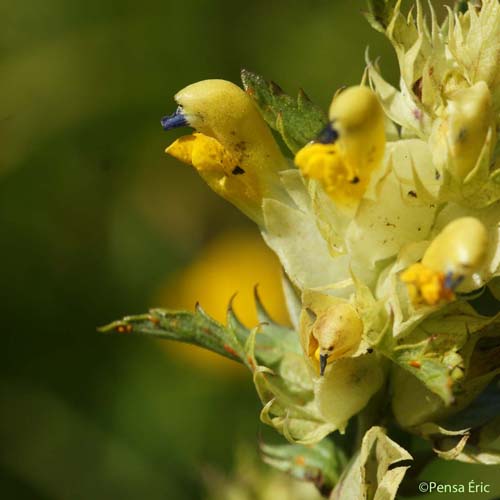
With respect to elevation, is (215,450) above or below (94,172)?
below

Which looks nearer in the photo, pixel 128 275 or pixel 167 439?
pixel 167 439

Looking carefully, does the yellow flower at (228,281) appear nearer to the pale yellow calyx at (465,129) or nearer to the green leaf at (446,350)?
the green leaf at (446,350)

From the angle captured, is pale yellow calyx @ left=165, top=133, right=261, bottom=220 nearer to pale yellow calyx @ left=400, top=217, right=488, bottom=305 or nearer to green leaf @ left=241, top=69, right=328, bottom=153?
green leaf @ left=241, top=69, right=328, bottom=153

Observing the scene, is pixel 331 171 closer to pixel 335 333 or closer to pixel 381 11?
pixel 335 333

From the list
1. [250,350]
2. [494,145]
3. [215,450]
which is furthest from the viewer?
[215,450]

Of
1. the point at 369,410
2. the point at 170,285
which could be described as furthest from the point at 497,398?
the point at 170,285

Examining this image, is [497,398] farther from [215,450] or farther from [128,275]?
[128,275]

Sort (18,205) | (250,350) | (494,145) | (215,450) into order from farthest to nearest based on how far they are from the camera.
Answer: (18,205)
(215,450)
(250,350)
(494,145)
